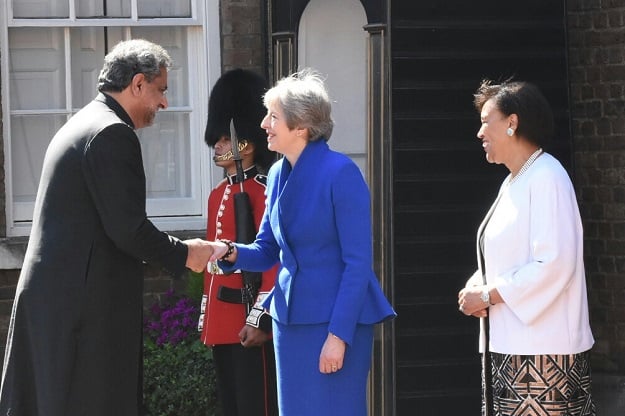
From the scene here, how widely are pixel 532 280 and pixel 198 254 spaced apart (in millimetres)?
1320

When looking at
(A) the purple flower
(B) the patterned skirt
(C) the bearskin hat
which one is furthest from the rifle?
(A) the purple flower

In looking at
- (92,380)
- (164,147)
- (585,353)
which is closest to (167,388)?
(164,147)

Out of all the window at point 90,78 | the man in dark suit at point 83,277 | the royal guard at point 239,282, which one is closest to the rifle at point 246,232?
the royal guard at point 239,282

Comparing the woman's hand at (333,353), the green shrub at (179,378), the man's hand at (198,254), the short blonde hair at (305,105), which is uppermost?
the short blonde hair at (305,105)

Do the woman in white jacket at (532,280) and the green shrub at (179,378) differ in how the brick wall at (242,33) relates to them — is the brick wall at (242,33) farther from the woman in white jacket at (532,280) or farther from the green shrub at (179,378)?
the woman in white jacket at (532,280)

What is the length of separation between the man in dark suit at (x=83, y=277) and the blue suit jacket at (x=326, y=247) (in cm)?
50

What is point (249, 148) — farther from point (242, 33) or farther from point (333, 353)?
→ point (242, 33)

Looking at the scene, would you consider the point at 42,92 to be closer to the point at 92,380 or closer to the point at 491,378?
the point at 92,380

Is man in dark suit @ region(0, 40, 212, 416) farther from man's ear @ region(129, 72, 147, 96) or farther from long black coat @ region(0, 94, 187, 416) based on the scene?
man's ear @ region(129, 72, 147, 96)

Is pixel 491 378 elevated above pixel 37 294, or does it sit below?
below

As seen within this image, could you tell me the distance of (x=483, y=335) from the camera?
495cm

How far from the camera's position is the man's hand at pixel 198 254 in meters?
4.95

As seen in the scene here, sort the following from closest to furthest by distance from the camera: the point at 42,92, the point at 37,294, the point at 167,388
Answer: the point at 37,294 < the point at 167,388 < the point at 42,92

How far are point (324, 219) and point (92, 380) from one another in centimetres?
106
